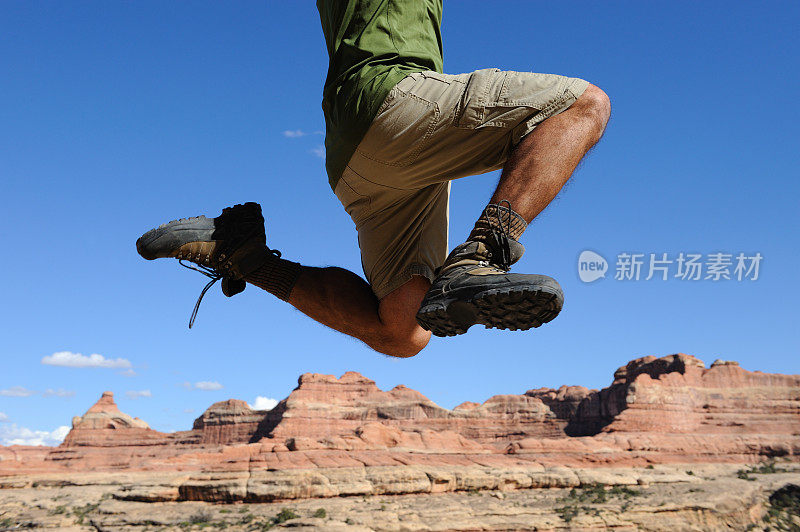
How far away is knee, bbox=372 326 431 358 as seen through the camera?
9.66ft

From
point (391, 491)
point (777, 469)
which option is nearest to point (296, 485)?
point (391, 491)

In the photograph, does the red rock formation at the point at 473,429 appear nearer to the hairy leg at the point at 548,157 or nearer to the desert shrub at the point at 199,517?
the desert shrub at the point at 199,517

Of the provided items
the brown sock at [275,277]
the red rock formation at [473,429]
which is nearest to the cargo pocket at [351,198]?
the brown sock at [275,277]

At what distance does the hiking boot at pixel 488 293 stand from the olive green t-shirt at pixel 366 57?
0.57m

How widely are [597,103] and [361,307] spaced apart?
1.30 m

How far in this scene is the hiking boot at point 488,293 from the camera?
6.02ft

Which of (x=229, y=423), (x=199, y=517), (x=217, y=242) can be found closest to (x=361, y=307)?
(x=217, y=242)

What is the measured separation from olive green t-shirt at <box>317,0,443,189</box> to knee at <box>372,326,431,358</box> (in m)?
0.74

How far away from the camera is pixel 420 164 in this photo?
227 centimetres

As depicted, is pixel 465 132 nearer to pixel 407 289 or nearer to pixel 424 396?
pixel 407 289

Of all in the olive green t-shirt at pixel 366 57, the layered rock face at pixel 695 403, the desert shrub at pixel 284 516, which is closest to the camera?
the olive green t-shirt at pixel 366 57

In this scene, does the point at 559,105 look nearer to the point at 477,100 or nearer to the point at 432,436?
the point at 477,100

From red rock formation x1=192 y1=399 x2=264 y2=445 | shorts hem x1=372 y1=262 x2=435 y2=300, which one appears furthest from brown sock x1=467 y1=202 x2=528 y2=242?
red rock formation x1=192 y1=399 x2=264 y2=445

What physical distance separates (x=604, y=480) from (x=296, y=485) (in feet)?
67.0
